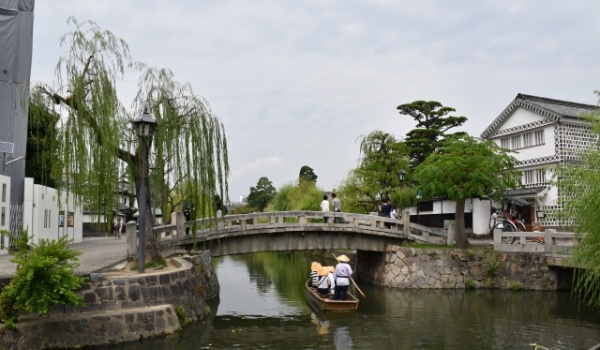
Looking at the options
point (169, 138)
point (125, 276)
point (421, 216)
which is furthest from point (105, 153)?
point (421, 216)

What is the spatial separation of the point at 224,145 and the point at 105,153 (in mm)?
4066

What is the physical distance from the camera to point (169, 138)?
16.6 meters

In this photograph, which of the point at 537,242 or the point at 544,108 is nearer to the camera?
the point at 537,242

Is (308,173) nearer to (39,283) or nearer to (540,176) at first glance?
(540,176)

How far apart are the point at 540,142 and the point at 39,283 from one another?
29115 mm

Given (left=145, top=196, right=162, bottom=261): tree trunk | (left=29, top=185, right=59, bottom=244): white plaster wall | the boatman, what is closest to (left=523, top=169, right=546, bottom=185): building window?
the boatman

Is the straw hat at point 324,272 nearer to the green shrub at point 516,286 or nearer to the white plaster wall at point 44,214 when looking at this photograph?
the green shrub at point 516,286

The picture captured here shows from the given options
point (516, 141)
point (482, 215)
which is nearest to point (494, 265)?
point (482, 215)

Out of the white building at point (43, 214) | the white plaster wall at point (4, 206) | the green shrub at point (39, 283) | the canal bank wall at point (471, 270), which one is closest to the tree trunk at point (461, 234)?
the canal bank wall at point (471, 270)

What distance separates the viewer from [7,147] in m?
22.9

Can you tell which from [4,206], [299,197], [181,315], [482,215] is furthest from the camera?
[299,197]

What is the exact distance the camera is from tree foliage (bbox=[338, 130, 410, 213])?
99.7 ft

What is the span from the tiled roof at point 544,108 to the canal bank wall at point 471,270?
456 inches

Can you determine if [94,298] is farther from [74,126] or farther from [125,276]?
[74,126]
